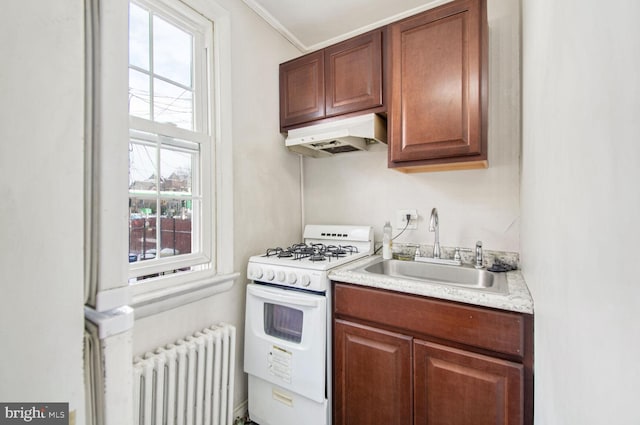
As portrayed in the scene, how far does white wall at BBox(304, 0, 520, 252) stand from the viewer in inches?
63.7

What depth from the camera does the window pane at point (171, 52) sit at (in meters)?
1.46

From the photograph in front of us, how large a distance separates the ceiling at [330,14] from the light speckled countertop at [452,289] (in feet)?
5.76

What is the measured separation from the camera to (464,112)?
1.41 metres

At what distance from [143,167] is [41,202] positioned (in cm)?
123

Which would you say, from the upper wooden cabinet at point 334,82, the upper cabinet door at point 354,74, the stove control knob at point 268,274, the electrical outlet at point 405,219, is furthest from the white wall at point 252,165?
the electrical outlet at point 405,219

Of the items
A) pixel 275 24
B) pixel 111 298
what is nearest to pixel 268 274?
pixel 111 298

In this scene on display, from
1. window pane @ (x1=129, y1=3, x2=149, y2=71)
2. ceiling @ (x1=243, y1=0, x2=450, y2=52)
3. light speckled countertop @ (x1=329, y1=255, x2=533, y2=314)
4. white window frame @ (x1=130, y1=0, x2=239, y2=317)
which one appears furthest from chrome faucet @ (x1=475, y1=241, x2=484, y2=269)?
window pane @ (x1=129, y1=3, x2=149, y2=71)

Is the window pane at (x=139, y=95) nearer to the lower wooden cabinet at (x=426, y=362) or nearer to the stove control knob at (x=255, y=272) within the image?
the stove control knob at (x=255, y=272)

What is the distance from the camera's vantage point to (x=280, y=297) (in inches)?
60.2

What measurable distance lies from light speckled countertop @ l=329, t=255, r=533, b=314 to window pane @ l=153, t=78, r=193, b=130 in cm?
122

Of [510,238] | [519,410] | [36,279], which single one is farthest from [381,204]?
[36,279]

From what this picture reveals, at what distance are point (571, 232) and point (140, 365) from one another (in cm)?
155

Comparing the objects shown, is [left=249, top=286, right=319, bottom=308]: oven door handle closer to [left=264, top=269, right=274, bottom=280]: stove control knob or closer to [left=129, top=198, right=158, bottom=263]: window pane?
[left=264, top=269, right=274, bottom=280]: stove control knob

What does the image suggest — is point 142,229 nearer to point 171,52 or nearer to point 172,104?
point 172,104
